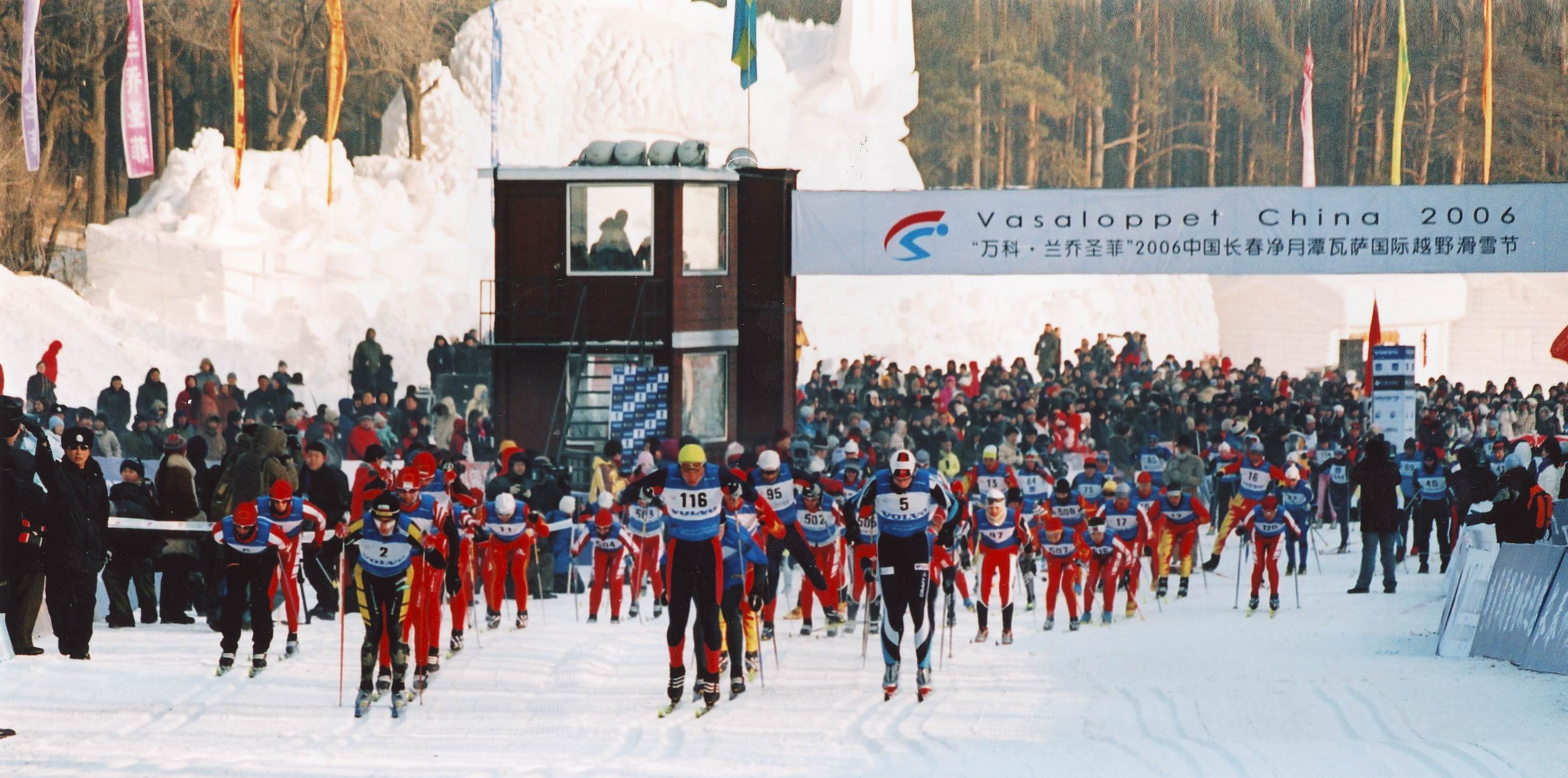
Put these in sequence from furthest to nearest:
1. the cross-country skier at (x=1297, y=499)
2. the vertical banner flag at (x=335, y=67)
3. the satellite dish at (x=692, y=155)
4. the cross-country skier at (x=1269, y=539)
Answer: the vertical banner flag at (x=335, y=67) → the satellite dish at (x=692, y=155) → the cross-country skier at (x=1297, y=499) → the cross-country skier at (x=1269, y=539)

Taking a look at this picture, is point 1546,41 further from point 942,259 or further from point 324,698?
point 324,698

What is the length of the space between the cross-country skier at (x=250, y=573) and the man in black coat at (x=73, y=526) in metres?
0.87

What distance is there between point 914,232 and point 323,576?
10.8m

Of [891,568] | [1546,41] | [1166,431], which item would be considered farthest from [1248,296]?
[891,568]

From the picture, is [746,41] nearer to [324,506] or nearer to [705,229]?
[705,229]

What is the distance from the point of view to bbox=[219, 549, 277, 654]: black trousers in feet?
40.8

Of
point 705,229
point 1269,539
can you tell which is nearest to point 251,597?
point 1269,539

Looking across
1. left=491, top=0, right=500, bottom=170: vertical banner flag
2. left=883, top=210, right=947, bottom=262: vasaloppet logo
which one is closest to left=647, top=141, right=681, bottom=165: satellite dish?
left=491, top=0, right=500, bottom=170: vertical banner flag

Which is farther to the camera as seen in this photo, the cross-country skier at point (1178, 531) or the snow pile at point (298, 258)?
the snow pile at point (298, 258)

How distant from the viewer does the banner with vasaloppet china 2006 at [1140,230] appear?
2286 centimetres

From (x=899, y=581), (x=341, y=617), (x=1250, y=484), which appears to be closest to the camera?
(x=899, y=581)

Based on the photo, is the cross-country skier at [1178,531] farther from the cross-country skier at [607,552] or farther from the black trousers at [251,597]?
the black trousers at [251,597]

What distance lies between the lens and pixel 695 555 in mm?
11609

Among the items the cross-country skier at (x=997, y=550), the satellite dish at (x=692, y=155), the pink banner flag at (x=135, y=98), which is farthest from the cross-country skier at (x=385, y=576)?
the pink banner flag at (x=135, y=98)
